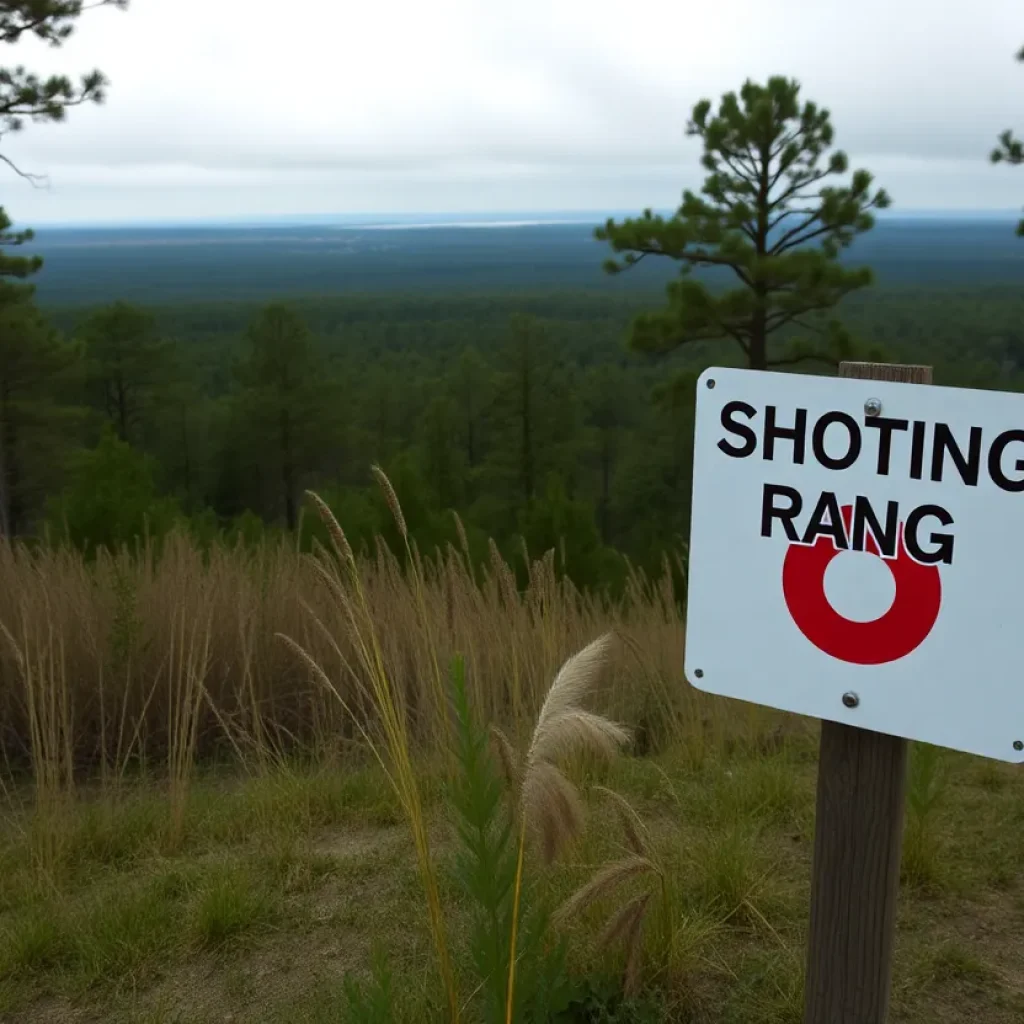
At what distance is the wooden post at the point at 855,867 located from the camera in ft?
4.97

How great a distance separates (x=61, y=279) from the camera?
113 m

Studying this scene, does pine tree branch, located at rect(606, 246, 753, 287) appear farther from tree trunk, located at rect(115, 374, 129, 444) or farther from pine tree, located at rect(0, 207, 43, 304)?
tree trunk, located at rect(115, 374, 129, 444)

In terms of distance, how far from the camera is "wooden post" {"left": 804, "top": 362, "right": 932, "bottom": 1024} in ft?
4.97

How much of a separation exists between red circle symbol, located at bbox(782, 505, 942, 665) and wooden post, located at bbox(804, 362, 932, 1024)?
0.49 ft

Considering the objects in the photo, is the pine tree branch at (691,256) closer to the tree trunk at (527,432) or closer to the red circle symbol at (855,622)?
the tree trunk at (527,432)

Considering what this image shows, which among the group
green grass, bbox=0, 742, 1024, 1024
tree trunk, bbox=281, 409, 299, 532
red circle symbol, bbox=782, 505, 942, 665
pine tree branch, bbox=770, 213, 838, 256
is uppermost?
pine tree branch, bbox=770, 213, 838, 256

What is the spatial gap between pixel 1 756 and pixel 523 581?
8476 mm

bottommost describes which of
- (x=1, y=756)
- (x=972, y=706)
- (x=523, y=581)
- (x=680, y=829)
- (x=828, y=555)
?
(x=523, y=581)

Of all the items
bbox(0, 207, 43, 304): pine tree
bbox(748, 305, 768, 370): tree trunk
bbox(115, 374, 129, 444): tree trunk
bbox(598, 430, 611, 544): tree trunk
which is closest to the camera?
bbox(0, 207, 43, 304): pine tree

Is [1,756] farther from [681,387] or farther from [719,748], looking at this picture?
[681,387]

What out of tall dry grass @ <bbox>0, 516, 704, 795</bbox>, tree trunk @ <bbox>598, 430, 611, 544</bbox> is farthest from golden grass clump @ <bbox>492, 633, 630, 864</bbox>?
tree trunk @ <bbox>598, 430, 611, 544</bbox>

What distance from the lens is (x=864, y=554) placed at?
4.66ft

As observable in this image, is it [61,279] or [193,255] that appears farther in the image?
[193,255]

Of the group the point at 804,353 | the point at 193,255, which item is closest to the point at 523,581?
the point at 804,353
